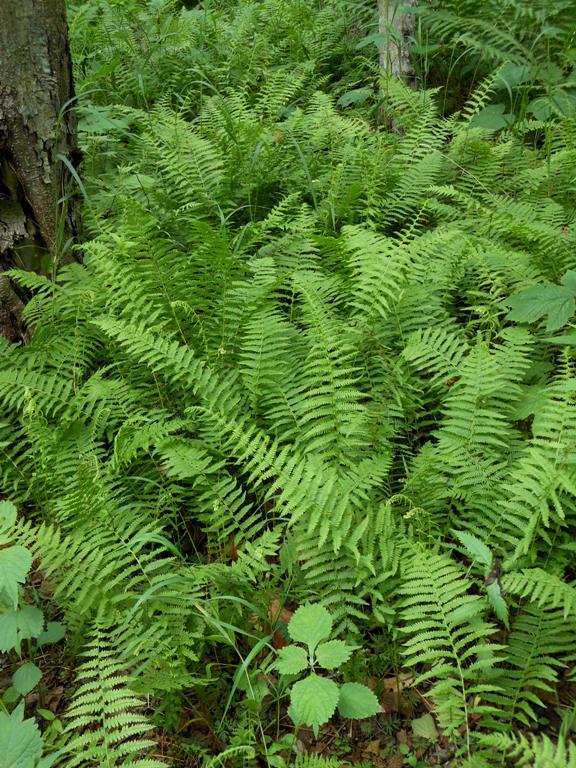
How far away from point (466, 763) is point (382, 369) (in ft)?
5.20

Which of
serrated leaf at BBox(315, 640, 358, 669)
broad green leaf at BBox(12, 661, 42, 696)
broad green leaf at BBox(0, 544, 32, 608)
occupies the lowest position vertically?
broad green leaf at BBox(12, 661, 42, 696)

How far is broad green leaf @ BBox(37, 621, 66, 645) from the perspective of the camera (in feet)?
7.66

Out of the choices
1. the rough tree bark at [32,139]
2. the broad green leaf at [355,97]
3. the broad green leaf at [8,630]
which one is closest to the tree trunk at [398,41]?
the broad green leaf at [355,97]

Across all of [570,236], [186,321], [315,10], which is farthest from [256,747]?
[315,10]

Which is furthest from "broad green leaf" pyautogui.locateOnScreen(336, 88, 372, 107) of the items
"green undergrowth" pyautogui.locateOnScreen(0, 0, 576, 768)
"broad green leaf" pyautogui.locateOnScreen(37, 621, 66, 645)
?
"broad green leaf" pyautogui.locateOnScreen(37, 621, 66, 645)

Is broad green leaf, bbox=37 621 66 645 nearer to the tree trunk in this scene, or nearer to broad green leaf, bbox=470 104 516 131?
broad green leaf, bbox=470 104 516 131

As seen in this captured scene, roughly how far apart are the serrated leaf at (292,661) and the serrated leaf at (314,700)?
1.7 inches

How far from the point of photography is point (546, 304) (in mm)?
2727

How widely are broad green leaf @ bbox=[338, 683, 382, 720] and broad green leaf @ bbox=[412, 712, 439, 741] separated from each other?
0.24 meters

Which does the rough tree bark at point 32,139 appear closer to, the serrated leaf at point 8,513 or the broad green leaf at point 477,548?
the serrated leaf at point 8,513

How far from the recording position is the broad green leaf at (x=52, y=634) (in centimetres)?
233

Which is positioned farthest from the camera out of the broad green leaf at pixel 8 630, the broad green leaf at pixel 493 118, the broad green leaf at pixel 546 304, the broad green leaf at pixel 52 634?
the broad green leaf at pixel 493 118

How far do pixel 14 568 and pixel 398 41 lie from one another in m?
4.62

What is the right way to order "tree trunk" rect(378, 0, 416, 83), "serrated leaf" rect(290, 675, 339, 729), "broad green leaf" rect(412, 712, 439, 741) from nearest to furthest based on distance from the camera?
"serrated leaf" rect(290, 675, 339, 729) → "broad green leaf" rect(412, 712, 439, 741) → "tree trunk" rect(378, 0, 416, 83)
